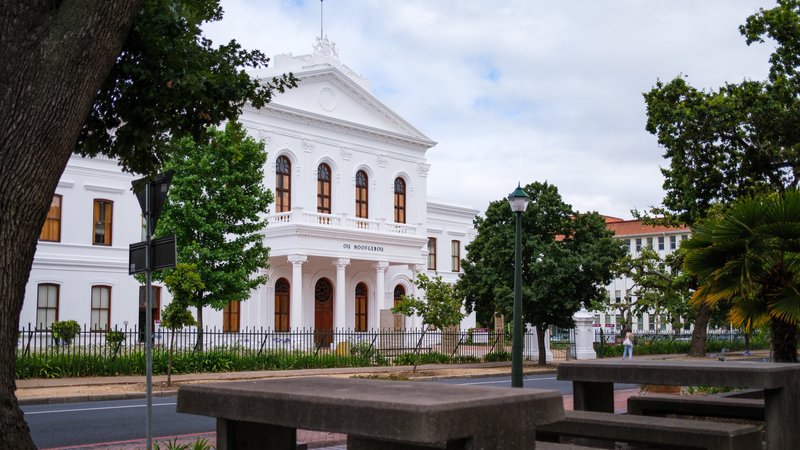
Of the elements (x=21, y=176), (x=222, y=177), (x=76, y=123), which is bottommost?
(x=21, y=176)

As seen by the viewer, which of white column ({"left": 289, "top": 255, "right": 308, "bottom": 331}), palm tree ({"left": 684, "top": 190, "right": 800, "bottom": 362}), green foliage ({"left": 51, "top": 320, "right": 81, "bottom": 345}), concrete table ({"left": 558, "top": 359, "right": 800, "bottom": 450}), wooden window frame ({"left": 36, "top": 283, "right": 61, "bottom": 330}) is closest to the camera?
concrete table ({"left": 558, "top": 359, "right": 800, "bottom": 450})

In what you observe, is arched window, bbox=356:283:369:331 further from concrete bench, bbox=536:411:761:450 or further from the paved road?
concrete bench, bbox=536:411:761:450

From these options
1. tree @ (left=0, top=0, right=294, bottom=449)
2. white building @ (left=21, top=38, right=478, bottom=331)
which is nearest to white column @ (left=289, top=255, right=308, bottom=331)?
white building @ (left=21, top=38, right=478, bottom=331)

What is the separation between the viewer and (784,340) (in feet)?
35.9

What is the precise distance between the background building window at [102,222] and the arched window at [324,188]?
1023 cm

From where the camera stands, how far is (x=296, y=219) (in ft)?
127

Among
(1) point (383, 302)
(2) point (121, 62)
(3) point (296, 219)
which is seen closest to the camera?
(2) point (121, 62)

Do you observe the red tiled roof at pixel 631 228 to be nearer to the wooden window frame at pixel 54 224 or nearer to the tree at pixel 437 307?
the tree at pixel 437 307

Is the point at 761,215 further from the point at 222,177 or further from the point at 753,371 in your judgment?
the point at 222,177

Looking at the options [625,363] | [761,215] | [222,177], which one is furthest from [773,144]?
[222,177]

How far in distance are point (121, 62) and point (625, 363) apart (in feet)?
19.7

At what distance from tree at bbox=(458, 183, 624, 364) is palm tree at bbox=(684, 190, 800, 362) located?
18237mm

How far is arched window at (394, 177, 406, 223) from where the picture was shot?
47375 mm

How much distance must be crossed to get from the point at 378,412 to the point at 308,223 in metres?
34.8
